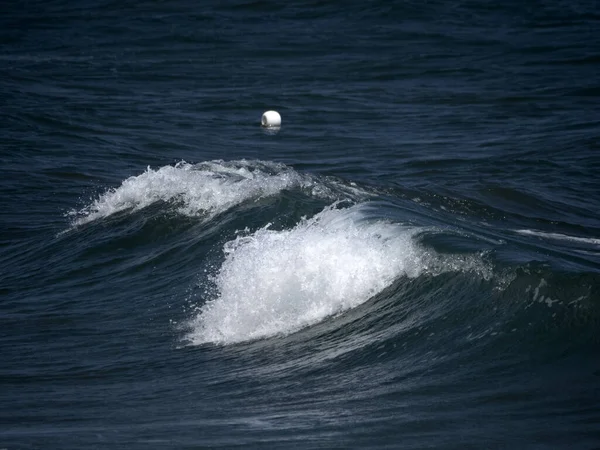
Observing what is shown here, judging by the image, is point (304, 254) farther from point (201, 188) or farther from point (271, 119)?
point (271, 119)

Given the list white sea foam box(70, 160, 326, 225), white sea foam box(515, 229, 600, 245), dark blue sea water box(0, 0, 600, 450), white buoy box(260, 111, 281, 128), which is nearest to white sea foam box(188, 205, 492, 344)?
dark blue sea water box(0, 0, 600, 450)

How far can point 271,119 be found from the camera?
2055 centimetres

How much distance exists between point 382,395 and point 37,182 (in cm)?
1036

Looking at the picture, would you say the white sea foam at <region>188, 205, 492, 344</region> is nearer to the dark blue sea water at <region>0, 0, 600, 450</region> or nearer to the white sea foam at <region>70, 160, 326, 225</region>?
the dark blue sea water at <region>0, 0, 600, 450</region>

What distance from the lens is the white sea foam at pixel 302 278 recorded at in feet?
25.4

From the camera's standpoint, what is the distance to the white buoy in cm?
2055

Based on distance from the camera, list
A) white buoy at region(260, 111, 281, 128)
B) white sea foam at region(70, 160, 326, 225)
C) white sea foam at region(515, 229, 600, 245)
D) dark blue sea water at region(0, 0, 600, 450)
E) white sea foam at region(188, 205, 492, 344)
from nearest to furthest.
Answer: dark blue sea water at region(0, 0, 600, 450) < white sea foam at region(188, 205, 492, 344) < white sea foam at region(70, 160, 326, 225) < white sea foam at region(515, 229, 600, 245) < white buoy at region(260, 111, 281, 128)

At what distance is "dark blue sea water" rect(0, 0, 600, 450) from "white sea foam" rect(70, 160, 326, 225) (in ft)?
0.15

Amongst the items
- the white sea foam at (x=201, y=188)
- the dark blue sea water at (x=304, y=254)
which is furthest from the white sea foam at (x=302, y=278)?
the white sea foam at (x=201, y=188)

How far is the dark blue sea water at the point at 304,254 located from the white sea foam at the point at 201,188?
0.04 meters

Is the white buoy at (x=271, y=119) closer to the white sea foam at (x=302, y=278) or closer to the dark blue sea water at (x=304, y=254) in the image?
the dark blue sea water at (x=304, y=254)

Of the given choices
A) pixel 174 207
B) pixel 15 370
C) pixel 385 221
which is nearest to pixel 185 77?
pixel 174 207

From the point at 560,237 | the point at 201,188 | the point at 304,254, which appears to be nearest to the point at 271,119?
the point at 201,188

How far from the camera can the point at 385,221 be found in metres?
9.08
